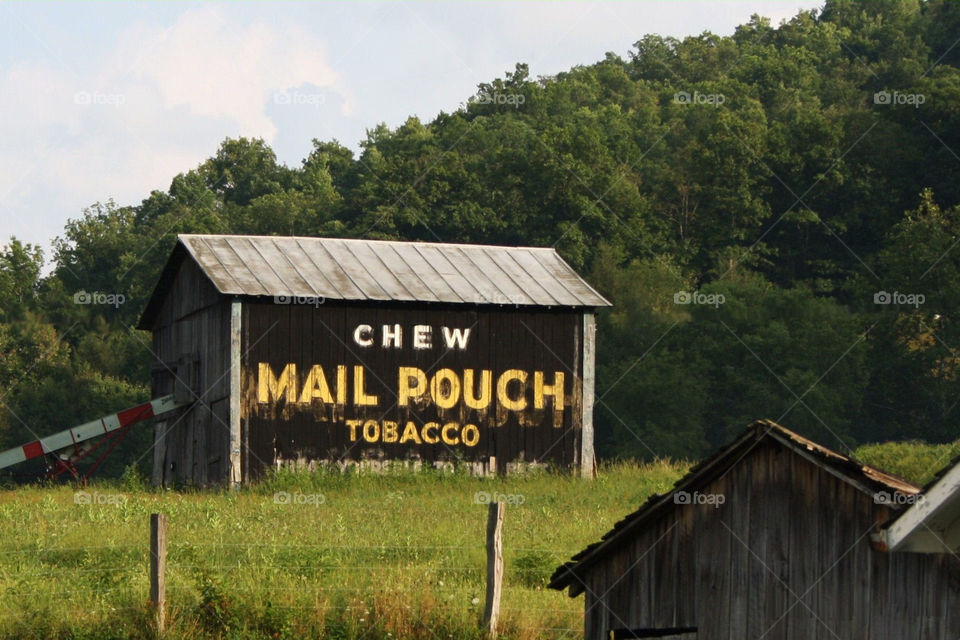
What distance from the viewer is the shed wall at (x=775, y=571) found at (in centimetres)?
1034

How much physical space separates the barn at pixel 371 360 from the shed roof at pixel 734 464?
59.5ft

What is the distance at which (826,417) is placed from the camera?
54156 mm

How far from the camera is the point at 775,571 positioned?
1122 centimetres

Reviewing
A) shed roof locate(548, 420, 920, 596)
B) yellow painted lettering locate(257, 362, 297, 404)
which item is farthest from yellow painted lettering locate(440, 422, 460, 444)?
shed roof locate(548, 420, 920, 596)

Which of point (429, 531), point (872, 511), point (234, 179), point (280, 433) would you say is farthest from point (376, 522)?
point (234, 179)

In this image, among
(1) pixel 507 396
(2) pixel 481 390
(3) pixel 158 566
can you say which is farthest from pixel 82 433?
(3) pixel 158 566

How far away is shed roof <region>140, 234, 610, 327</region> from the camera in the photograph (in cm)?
3106

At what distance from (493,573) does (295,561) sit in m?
4.17

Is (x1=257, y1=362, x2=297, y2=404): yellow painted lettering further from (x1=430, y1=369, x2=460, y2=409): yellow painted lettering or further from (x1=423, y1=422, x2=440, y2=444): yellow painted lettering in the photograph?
(x1=430, y1=369, x2=460, y2=409): yellow painted lettering

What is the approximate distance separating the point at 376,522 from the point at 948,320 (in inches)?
1401

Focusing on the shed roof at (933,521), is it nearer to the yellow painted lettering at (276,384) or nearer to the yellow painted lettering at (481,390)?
the yellow painted lettering at (276,384)

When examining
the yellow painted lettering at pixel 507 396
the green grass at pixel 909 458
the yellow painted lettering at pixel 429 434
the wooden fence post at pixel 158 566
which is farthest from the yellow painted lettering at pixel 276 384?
the wooden fence post at pixel 158 566

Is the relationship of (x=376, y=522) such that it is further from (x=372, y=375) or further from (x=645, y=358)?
(x=645, y=358)

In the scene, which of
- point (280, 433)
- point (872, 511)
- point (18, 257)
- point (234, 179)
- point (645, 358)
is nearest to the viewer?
point (872, 511)
